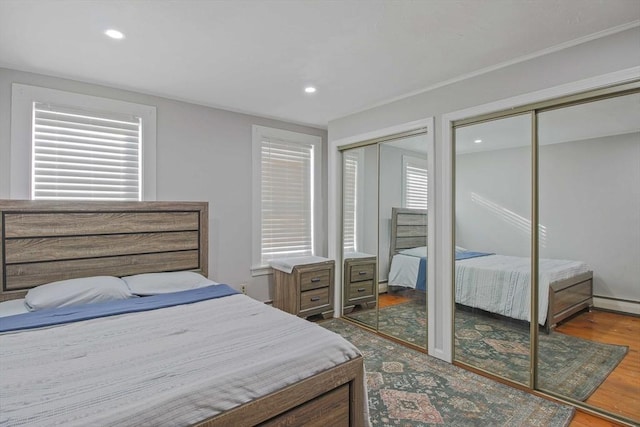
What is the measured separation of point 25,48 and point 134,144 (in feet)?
3.41

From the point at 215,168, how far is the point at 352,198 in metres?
1.65

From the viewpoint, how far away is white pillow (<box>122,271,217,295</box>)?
2.58 meters

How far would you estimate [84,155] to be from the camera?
9.55 ft

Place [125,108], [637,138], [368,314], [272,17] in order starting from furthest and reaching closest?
[368,314] → [125,108] → [637,138] → [272,17]

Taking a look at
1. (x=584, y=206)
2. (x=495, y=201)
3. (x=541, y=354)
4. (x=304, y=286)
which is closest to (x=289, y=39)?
(x=495, y=201)

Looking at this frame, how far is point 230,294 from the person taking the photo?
8.30ft

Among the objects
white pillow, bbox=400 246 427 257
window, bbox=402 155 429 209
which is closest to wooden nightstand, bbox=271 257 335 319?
white pillow, bbox=400 246 427 257

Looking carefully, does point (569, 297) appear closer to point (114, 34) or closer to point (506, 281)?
point (506, 281)

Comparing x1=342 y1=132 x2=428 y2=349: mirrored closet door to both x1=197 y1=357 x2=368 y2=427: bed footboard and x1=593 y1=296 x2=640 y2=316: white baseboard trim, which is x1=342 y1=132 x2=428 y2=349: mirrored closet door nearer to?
x1=593 y1=296 x2=640 y2=316: white baseboard trim

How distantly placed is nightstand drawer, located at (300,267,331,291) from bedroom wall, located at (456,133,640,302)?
75.9 inches

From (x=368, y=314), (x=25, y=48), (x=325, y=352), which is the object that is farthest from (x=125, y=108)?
(x=368, y=314)

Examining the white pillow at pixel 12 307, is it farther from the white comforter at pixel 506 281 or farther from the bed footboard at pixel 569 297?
the bed footboard at pixel 569 297

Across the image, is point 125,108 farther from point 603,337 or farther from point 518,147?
point 603,337

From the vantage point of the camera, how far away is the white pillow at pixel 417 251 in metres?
3.09
